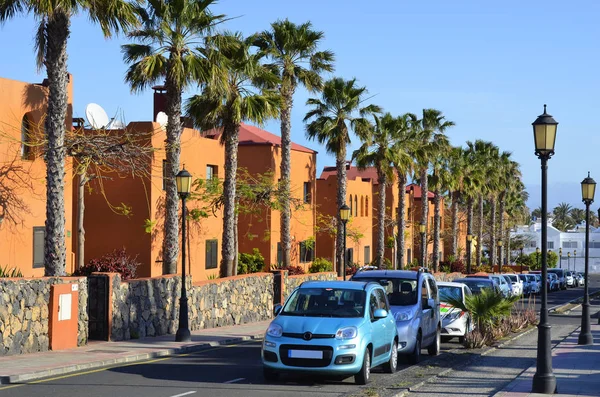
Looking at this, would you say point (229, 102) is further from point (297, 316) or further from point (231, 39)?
point (297, 316)

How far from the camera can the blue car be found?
48.0 ft

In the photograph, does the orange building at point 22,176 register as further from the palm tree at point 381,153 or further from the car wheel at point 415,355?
the palm tree at point 381,153

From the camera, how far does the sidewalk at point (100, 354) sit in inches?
648

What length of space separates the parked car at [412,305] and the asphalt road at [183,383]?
648 millimetres

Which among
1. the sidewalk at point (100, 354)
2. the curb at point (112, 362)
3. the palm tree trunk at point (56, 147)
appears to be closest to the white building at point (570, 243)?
the sidewalk at point (100, 354)

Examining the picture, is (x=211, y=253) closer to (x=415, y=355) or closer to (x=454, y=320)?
(x=454, y=320)

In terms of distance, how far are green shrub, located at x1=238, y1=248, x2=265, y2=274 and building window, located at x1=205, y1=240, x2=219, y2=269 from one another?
85.2 inches

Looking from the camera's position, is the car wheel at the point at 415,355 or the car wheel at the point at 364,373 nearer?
the car wheel at the point at 364,373

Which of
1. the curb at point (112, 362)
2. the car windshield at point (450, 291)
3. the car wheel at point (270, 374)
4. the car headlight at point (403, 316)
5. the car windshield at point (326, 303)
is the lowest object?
the curb at point (112, 362)

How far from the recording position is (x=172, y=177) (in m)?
28.1

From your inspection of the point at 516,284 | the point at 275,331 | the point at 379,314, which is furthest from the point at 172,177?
the point at 516,284

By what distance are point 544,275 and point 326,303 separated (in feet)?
12.4

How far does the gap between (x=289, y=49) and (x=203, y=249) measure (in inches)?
383

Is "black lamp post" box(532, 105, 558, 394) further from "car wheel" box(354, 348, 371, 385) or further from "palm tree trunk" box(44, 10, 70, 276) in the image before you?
"palm tree trunk" box(44, 10, 70, 276)
